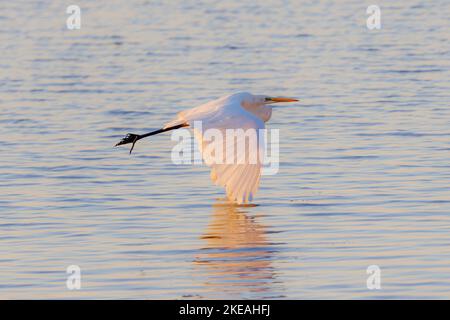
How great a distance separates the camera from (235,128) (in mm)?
10211

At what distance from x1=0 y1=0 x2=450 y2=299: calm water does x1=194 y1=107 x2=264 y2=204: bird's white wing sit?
44 cm

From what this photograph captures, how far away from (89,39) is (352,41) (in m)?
5.14

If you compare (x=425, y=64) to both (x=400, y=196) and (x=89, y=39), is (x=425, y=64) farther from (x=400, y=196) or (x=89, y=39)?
(x=400, y=196)

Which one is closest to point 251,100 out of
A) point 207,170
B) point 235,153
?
point 207,170

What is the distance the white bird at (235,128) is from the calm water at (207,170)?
1.49 ft

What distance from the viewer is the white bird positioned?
9.65 m

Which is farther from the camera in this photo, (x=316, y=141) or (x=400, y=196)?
(x=316, y=141)

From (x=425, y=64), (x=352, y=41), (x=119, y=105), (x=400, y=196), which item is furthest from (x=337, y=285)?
(x=352, y=41)

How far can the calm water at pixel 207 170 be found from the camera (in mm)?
8680

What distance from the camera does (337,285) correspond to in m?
8.20

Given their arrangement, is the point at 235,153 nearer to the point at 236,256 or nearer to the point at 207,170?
the point at 236,256

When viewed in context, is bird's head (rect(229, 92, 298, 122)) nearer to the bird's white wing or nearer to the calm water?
the calm water

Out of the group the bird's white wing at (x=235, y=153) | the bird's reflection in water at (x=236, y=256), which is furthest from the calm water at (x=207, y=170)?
the bird's white wing at (x=235, y=153)

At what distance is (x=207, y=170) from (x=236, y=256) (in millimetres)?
3331
